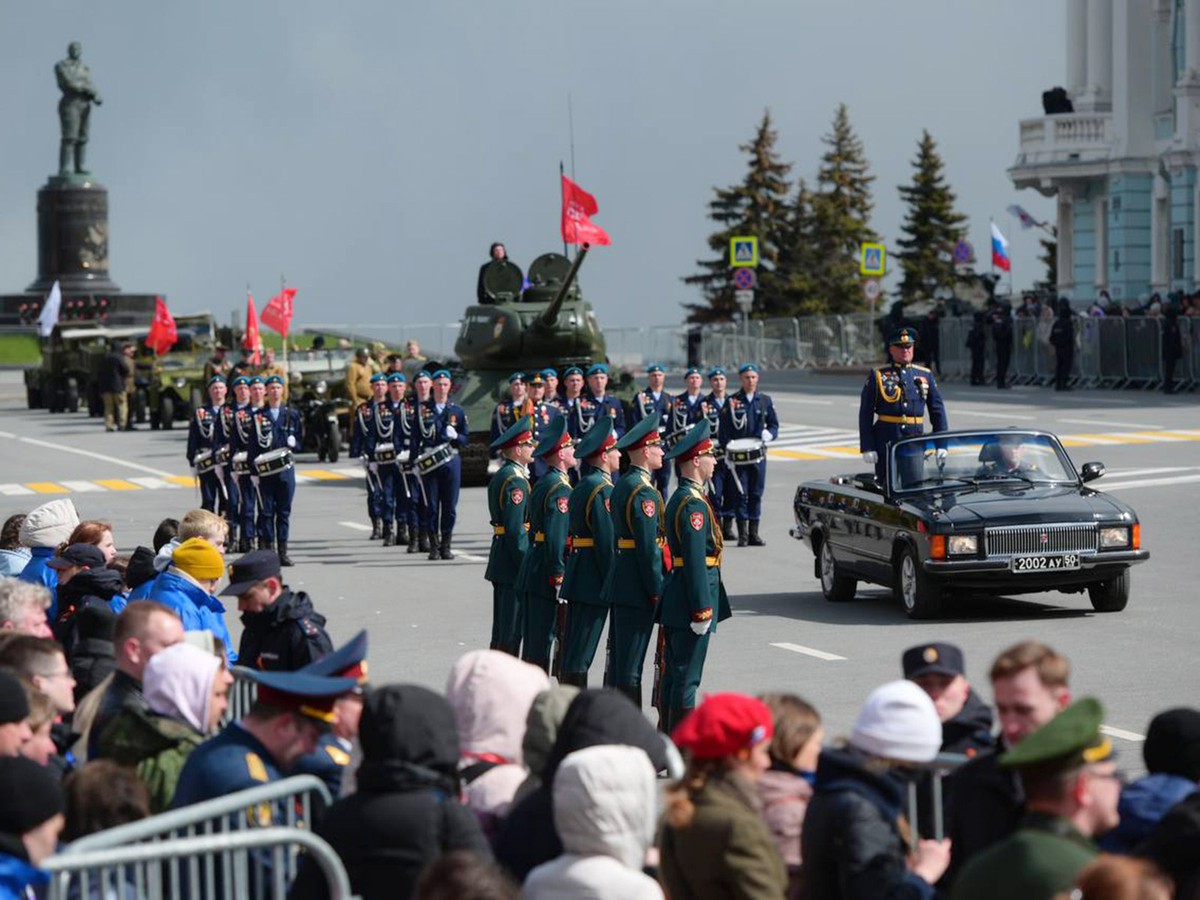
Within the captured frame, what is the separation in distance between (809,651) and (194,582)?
5659 mm

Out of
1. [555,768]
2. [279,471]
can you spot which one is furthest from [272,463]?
[555,768]

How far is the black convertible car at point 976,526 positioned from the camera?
16328 mm

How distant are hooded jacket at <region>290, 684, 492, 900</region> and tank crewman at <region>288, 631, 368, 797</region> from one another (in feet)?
2.15

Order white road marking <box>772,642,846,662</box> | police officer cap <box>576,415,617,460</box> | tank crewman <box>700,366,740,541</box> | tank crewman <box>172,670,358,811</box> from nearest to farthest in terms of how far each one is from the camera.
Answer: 1. tank crewman <box>172,670,358,811</box>
2. police officer cap <box>576,415,617,460</box>
3. white road marking <box>772,642,846,662</box>
4. tank crewman <box>700,366,740,541</box>

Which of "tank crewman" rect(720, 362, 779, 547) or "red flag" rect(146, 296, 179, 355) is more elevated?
"red flag" rect(146, 296, 179, 355)

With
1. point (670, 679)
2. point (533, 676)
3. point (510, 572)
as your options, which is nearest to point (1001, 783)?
point (533, 676)

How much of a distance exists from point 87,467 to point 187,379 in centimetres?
1135

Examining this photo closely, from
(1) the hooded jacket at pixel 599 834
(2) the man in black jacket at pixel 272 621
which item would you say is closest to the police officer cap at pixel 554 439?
(2) the man in black jacket at pixel 272 621

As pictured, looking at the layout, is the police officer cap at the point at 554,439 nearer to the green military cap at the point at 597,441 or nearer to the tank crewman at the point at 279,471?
the green military cap at the point at 597,441

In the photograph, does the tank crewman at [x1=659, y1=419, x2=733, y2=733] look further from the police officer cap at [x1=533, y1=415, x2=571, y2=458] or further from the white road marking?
the white road marking

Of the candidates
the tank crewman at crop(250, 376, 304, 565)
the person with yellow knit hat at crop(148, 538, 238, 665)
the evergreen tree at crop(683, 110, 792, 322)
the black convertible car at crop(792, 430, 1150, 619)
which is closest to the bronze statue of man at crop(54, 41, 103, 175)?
the evergreen tree at crop(683, 110, 792, 322)

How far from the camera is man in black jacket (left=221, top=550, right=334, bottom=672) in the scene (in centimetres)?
1026

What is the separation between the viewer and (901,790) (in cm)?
638

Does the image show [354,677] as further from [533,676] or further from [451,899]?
[451,899]
